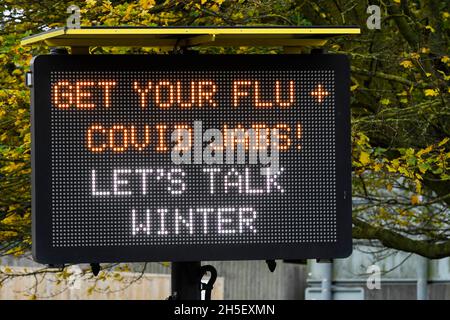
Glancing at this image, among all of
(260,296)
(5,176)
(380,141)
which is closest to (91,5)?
(5,176)

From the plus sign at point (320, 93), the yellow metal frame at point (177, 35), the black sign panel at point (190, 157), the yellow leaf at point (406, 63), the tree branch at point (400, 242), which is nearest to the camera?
the yellow metal frame at point (177, 35)

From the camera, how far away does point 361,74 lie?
45.1ft

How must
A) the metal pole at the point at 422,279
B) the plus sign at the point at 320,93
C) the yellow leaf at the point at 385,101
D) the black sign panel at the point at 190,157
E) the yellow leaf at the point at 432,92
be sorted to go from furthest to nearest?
1. the metal pole at the point at 422,279
2. the yellow leaf at the point at 385,101
3. the yellow leaf at the point at 432,92
4. the plus sign at the point at 320,93
5. the black sign panel at the point at 190,157

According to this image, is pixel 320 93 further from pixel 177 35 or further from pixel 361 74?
pixel 361 74

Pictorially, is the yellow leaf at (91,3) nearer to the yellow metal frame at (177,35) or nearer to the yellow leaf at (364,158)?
the yellow leaf at (364,158)

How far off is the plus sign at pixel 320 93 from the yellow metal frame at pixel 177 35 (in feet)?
0.88

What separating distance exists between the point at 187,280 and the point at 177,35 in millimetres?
1516

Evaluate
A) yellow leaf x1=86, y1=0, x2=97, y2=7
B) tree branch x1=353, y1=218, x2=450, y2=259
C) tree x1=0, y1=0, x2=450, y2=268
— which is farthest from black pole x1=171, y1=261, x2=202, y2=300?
tree branch x1=353, y1=218, x2=450, y2=259

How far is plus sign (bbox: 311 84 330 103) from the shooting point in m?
8.16

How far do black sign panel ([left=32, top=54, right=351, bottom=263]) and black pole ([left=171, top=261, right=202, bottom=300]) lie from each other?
21.4 inches

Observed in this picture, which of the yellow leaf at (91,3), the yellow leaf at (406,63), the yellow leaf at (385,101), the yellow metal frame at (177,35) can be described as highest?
the yellow leaf at (91,3)

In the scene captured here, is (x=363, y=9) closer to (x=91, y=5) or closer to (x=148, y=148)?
(x=91, y=5)

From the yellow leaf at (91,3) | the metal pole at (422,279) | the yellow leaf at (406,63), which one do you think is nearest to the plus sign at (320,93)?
the yellow leaf at (91,3)

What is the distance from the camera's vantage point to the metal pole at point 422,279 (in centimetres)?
2562
